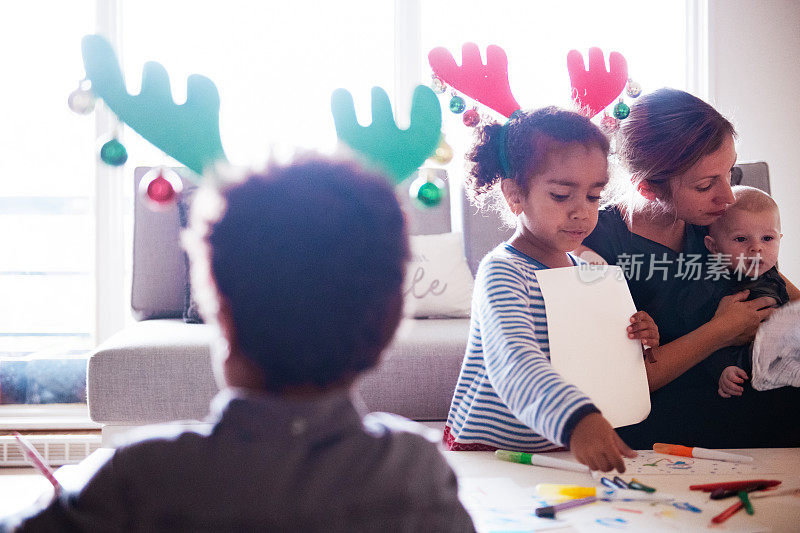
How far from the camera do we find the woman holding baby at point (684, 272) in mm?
1167

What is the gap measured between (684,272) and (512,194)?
16.7 inches

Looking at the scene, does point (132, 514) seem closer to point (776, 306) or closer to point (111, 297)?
point (776, 306)

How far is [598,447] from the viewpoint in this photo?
0.68 metres

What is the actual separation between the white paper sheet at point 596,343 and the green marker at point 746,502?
249 mm

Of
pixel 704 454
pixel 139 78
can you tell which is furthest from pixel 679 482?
pixel 139 78

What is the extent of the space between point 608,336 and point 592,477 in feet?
0.78

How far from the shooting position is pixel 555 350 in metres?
0.93

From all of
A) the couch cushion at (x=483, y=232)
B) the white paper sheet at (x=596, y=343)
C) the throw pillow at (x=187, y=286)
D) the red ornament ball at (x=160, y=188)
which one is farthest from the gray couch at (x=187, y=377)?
the red ornament ball at (x=160, y=188)

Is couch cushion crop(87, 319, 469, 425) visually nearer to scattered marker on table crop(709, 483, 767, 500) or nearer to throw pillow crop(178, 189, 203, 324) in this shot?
throw pillow crop(178, 189, 203, 324)

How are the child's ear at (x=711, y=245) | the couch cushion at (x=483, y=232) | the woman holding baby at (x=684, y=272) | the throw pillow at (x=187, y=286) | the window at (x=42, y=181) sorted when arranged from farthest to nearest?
the window at (x=42, y=181), the couch cushion at (x=483, y=232), the throw pillow at (x=187, y=286), the child's ear at (x=711, y=245), the woman holding baby at (x=684, y=272)

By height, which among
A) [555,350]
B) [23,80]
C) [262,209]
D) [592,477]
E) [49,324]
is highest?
[23,80]

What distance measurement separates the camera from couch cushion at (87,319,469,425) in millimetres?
1621

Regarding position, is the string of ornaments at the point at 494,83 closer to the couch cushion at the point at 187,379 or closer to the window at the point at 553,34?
the couch cushion at the point at 187,379

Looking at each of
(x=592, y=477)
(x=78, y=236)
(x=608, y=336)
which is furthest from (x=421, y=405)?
(x=78, y=236)
